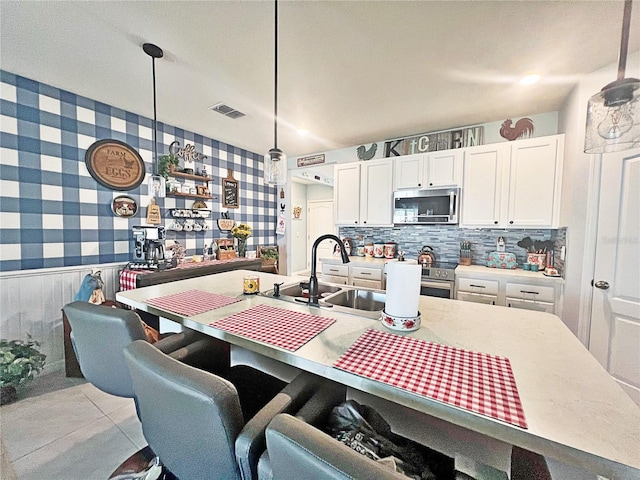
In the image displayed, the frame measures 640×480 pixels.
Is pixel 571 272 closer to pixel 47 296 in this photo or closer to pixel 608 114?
pixel 608 114

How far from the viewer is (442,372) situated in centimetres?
77

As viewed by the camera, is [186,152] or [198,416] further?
[186,152]

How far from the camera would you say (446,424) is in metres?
0.92

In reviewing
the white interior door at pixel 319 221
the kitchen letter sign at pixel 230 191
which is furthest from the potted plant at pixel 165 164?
the white interior door at pixel 319 221

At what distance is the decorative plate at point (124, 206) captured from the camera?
2717 millimetres

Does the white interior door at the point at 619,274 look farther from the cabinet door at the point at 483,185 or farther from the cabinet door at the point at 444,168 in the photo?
the cabinet door at the point at 444,168

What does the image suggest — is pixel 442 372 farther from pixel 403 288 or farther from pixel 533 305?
pixel 533 305

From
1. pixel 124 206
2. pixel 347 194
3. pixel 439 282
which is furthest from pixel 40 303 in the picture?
pixel 439 282

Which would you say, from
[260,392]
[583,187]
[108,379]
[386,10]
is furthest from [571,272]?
[108,379]

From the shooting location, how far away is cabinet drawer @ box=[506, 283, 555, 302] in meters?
2.38

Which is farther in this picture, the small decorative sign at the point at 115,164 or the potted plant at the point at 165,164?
the potted plant at the point at 165,164

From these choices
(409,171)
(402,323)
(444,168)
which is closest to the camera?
(402,323)

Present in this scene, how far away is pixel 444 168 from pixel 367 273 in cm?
156

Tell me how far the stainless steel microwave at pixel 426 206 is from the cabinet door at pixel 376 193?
11 centimetres
